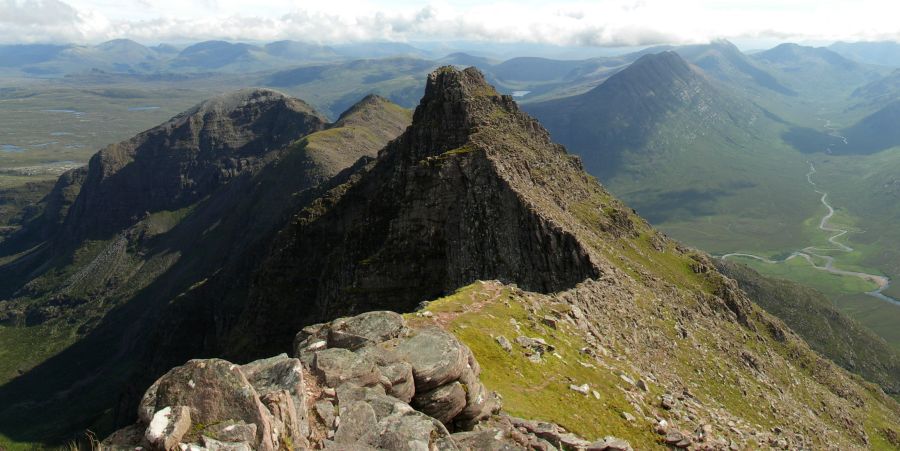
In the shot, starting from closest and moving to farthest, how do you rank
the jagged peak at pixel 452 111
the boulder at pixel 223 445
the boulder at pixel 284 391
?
1. the boulder at pixel 223 445
2. the boulder at pixel 284 391
3. the jagged peak at pixel 452 111

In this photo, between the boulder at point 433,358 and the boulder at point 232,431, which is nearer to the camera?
the boulder at point 232,431

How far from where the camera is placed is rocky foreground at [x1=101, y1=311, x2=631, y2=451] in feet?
71.6

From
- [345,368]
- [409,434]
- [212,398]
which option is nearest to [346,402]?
[345,368]

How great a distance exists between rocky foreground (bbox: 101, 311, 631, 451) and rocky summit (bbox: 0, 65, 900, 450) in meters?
0.09

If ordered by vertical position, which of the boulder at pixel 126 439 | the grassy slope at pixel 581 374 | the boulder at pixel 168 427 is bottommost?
the grassy slope at pixel 581 374

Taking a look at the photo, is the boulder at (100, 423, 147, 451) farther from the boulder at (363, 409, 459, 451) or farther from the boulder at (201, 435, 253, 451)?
the boulder at (363, 409, 459, 451)

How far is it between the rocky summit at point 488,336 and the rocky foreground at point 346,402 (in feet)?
0.30

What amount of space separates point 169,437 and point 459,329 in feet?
83.9

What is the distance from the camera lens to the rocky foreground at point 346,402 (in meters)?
21.8

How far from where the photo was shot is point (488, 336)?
145ft

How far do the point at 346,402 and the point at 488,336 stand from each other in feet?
64.9

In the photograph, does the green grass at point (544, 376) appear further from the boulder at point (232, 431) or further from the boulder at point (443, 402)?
the boulder at point (232, 431)

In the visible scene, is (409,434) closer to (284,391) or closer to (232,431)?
(284,391)

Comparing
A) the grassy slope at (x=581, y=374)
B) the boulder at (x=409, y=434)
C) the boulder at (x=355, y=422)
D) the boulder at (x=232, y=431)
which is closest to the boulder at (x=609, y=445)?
the grassy slope at (x=581, y=374)
